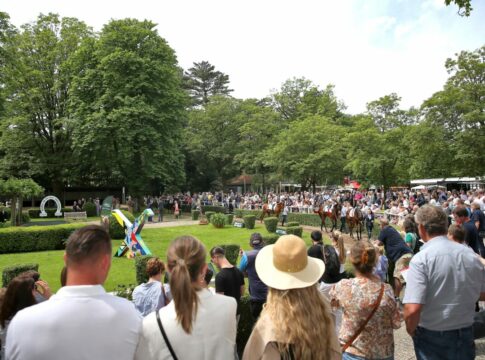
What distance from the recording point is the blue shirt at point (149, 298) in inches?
170

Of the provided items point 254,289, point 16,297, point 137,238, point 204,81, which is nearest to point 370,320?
point 254,289

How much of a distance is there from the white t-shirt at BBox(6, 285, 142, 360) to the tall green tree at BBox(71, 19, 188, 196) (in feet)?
97.0

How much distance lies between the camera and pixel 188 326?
2.30 meters

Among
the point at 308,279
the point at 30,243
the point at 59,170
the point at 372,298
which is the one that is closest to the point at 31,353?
the point at 308,279

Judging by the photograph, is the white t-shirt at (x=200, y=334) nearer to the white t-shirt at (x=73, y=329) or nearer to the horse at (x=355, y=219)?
the white t-shirt at (x=73, y=329)

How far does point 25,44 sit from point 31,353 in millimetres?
39216

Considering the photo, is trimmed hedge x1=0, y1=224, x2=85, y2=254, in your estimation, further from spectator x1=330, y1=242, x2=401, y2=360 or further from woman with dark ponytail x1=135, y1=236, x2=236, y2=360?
woman with dark ponytail x1=135, y1=236, x2=236, y2=360

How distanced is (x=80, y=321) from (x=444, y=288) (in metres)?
2.83

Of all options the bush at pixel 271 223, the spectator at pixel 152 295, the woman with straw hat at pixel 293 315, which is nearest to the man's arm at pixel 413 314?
the woman with straw hat at pixel 293 315

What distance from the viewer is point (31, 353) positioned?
202 cm

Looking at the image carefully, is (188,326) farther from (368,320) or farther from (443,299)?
(443,299)

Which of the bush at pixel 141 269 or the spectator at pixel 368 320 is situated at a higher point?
the spectator at pixel 368 320

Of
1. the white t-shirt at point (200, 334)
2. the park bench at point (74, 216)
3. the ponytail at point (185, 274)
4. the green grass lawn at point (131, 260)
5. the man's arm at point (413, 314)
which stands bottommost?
the green grass lawn at point (131, 260)

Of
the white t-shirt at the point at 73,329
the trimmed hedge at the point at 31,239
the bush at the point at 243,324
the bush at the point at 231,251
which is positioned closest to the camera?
the white t-shirt at the point at 73,329
